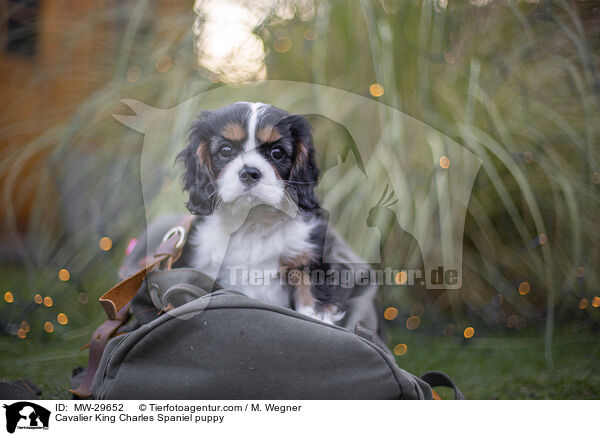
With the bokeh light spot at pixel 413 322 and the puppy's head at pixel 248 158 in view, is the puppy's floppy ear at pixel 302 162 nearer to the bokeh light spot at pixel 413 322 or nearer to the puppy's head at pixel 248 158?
the puppy's head at pixel 248 158

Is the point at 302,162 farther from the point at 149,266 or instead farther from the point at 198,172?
the point at 149,266

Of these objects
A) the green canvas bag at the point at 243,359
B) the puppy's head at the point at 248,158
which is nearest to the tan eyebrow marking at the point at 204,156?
the puppy's head at the point at 248,158

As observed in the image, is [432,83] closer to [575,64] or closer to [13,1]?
[575,64]

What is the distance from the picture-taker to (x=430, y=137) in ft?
3.36

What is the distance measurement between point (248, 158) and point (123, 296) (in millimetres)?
359

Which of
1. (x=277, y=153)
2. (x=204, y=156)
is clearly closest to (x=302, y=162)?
(x=277, y=153)

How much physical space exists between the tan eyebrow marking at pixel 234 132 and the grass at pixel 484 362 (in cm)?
58

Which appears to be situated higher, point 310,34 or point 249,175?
point 310,34

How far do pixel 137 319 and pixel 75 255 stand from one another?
348mm

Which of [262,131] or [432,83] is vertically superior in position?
[432,83]

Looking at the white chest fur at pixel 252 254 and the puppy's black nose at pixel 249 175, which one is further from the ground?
the puppy's black nose at pixel 249 175

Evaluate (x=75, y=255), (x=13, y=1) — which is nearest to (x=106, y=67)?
(x=13, y=1)

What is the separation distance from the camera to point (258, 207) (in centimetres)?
82
